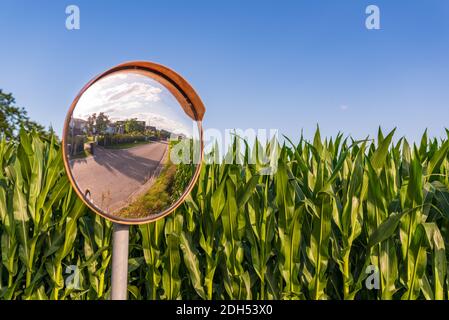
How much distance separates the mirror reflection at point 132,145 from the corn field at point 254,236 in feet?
1.45

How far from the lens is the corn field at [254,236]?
2135mm

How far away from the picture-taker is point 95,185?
5.16ft

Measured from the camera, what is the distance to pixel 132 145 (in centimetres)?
166

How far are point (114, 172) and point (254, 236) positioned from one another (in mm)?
867

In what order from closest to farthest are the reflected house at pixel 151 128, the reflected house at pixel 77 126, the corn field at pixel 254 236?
the reflected house at pixel 77 126
the reflected house at pixel 151 128
the corn field at pixel 254 236

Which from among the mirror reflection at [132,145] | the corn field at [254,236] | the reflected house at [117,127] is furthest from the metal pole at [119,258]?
the corn field at [254,236]

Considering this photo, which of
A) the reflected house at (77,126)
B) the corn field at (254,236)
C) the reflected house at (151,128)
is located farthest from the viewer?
the corn field at (254,236)

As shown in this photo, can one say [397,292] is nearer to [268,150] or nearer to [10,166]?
[268,150]

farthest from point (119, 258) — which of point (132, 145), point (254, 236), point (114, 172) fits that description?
point (254, 236)

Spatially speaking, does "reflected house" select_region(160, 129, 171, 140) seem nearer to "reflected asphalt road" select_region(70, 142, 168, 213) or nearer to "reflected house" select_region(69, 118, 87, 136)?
"reflected asphalt road" select_region(70, 142, 168, 213)

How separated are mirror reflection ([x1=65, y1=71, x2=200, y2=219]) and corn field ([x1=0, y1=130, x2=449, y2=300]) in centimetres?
44

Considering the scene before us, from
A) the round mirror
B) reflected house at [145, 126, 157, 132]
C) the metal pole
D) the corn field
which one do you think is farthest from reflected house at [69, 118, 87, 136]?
the corn field

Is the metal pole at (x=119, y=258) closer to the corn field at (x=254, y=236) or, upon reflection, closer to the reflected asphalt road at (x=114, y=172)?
the reflected asphalt road at (x=114, y=172)
